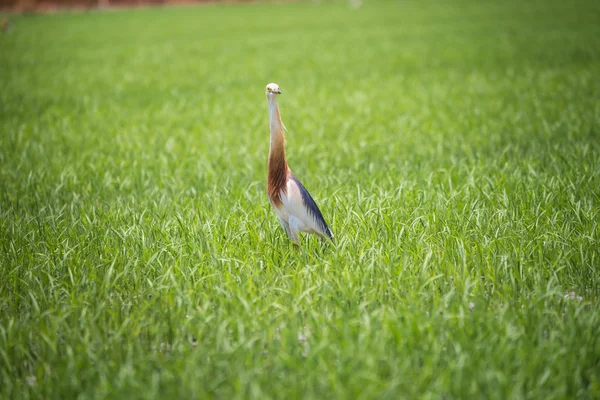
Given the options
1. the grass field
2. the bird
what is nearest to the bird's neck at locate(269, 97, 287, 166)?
the bird

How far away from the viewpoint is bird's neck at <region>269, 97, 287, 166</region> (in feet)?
10.1

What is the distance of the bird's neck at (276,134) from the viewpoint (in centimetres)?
309

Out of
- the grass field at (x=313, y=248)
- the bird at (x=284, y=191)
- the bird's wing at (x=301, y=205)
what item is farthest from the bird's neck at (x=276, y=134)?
the grass field at (x=313, y=248)

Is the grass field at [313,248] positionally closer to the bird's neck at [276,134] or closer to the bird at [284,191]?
the bird at [284,191]

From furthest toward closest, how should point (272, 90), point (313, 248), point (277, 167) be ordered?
1. point (313, 248)
2. point (277, 167)
3. point (272, 90)

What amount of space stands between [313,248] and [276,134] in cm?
83

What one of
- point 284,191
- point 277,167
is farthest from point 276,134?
point 284,191

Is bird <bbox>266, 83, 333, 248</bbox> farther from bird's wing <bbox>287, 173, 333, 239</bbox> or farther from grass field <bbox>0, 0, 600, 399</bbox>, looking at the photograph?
grass field <bbox>0, 0, 600, 399</bbox>

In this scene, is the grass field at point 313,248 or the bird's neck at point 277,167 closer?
the grass field at point 313,248

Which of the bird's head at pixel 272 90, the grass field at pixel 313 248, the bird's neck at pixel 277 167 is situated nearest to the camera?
the grass field at pixel 313 248

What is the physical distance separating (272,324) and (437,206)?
1.81m

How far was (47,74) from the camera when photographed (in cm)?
1210

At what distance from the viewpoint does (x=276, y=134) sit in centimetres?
312

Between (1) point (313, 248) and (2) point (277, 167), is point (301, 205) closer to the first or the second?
(2) point (277, 167)
